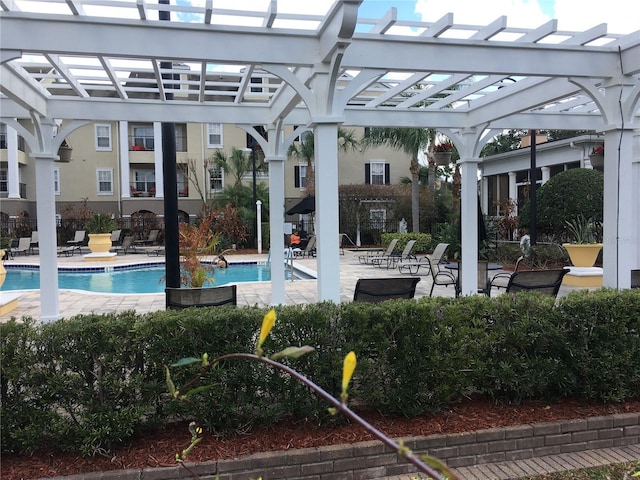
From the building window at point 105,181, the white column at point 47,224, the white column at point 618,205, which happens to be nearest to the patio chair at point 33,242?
the building window at point 105,181

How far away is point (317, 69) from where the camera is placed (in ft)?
15.4

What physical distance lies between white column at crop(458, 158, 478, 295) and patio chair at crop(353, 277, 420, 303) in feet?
9.75

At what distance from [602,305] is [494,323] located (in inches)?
29.9

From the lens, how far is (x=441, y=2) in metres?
5.19

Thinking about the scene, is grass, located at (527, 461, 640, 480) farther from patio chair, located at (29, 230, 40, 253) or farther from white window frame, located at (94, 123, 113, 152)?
white window frame, located at (94, 123, 113, 152)

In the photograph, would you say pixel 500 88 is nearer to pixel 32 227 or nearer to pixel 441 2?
pixel 441 2

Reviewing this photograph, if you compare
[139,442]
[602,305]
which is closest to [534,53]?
[602,305]

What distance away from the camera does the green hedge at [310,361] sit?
2822 millimetres

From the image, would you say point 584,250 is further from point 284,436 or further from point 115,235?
point 115,235

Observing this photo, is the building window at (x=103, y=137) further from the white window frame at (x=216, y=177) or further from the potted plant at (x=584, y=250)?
the potted plant at (x=584, y=250)

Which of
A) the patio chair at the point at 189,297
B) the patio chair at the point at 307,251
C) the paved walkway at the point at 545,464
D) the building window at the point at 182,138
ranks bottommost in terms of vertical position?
the paved walkway at the point at 545,464

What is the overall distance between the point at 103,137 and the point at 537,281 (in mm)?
26745

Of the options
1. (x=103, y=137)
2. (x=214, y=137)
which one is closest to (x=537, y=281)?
(x=214, y=137)

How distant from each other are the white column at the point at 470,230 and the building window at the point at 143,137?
77.2 feet
